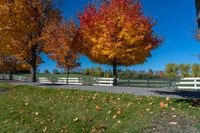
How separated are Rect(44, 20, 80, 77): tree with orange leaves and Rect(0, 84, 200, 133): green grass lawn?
1919 cm

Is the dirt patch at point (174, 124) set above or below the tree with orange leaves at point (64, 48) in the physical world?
below

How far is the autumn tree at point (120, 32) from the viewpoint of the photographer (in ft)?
85.0

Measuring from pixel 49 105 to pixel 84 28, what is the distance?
15.6 meters

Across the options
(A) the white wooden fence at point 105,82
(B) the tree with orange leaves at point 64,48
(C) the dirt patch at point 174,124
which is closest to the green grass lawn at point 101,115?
(C) the dirt patch at point 174,124

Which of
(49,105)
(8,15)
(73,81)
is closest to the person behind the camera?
(49,105)

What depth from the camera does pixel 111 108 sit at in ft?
40.8

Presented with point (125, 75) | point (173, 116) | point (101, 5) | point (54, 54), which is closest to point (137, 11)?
point (101, 5)

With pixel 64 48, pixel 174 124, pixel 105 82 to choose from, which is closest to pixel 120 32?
pixel 105 82

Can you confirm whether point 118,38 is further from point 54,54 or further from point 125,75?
point 125,75

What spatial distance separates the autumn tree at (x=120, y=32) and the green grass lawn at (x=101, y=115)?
11.5 m

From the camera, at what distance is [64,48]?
121 feet

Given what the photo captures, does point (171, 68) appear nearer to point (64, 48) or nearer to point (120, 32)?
point (64, 48)

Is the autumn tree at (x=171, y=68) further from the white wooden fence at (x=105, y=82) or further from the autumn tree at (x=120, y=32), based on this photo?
the autumn tree at (x=120, y=32)

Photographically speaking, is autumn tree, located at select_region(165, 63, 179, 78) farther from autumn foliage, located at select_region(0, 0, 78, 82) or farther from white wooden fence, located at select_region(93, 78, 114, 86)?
white wooden fence, located at select_region(93, 78, 114, 86)
